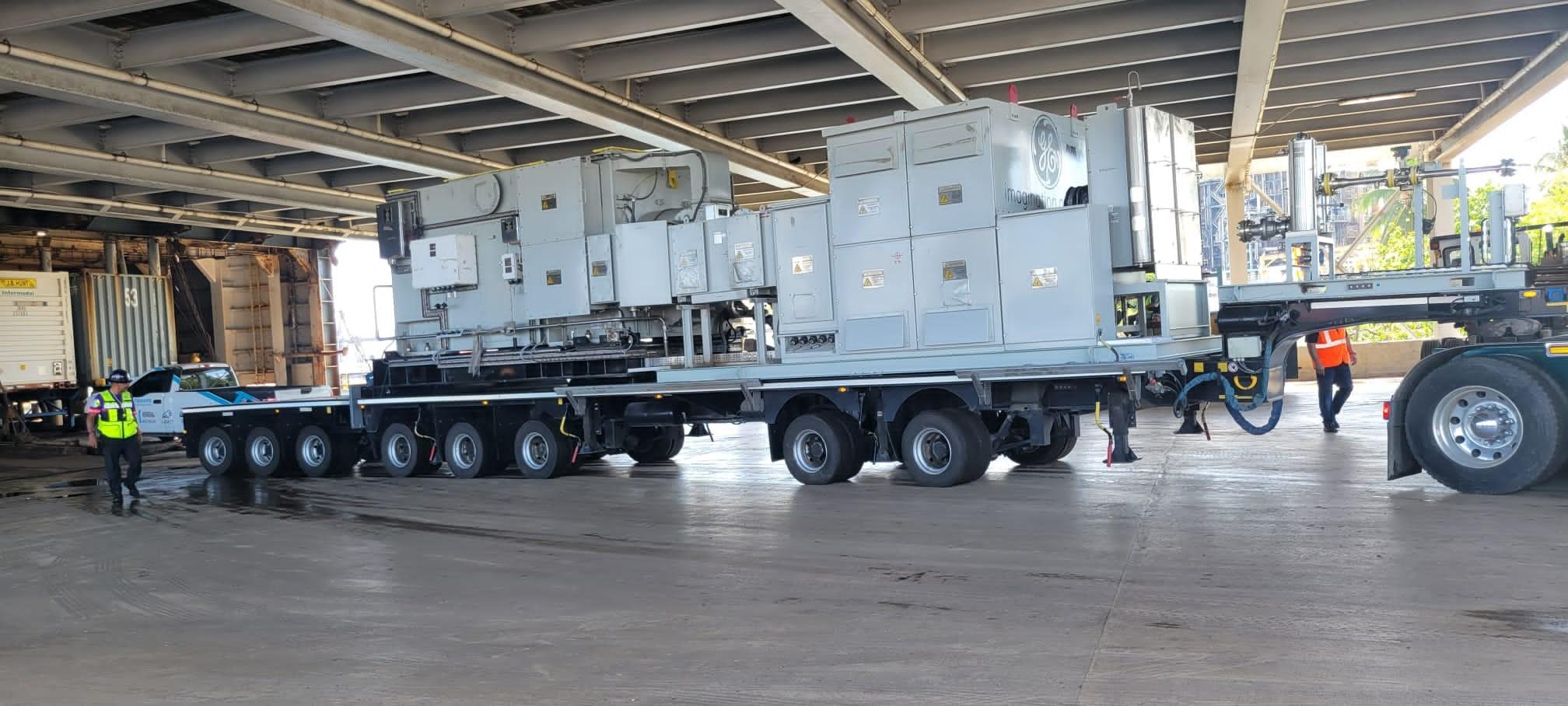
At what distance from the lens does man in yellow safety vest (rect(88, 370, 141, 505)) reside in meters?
15.7

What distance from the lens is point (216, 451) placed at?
1955cm

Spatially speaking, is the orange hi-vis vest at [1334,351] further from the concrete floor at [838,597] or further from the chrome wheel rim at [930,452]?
the chrome wheel rim at [930,452]

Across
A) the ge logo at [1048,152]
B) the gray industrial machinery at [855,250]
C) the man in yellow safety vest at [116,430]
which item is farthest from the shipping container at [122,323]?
the ge logo at [1048,152]

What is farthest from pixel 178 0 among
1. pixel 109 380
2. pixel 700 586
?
pixel 700 586

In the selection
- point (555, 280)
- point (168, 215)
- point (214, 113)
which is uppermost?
point (214, 113)

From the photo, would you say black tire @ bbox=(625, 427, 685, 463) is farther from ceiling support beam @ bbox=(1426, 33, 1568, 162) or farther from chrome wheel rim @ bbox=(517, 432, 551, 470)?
ceiling support beam @ bbox=(1426, 33, 1568, 162)

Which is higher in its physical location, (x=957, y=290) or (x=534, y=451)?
(x=957, y=290)

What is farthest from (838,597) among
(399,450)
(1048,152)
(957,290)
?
(399,450)

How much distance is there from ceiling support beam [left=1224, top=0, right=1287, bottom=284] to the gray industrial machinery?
254 cm

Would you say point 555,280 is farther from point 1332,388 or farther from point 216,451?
point 1332,388

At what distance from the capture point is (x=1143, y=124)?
459 inches

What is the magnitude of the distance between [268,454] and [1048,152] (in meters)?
12.8

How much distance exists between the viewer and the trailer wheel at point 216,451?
1930 centimetres

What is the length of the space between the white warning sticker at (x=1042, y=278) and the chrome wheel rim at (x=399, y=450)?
31.5ft
